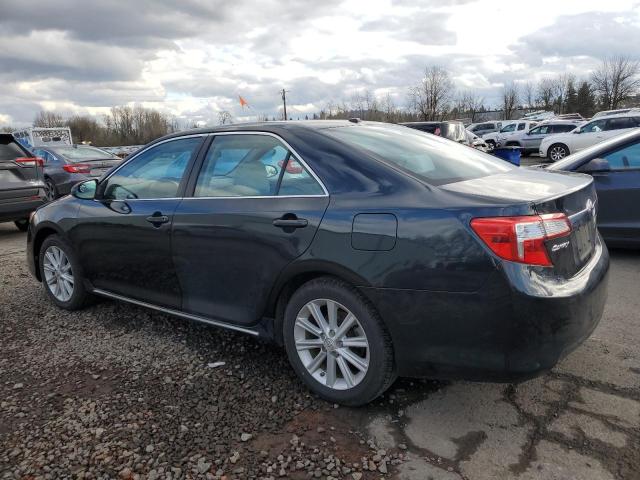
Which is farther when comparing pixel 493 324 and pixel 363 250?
pixel 363 250

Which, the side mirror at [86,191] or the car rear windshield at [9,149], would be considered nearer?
the side mirror at [86,191]

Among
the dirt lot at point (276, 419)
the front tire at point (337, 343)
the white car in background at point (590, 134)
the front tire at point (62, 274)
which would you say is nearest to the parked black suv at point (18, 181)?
the front tire at point (62, 274)

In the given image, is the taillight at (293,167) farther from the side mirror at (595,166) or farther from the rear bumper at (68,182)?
the rear bumper at (68,182)

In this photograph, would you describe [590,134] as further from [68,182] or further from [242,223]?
[242,223]

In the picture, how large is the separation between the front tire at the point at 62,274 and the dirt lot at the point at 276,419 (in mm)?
705

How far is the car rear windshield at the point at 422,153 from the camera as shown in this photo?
2.91 meters

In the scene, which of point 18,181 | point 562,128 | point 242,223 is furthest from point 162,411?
point 562,128

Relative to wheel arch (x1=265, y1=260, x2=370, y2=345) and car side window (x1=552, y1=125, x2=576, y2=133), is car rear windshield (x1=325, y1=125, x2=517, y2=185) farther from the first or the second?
car side window (x1=552, y1=125, x2=576, y2=133)

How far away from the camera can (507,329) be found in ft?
7.74

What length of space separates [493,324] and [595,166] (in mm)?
4166

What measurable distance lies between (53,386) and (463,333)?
253 centimetres

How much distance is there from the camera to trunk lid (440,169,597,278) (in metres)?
2.48

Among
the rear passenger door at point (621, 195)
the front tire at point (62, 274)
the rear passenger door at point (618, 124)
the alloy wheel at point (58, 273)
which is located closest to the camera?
the front tire at point (62, 274)

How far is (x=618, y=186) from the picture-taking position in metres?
5.55
